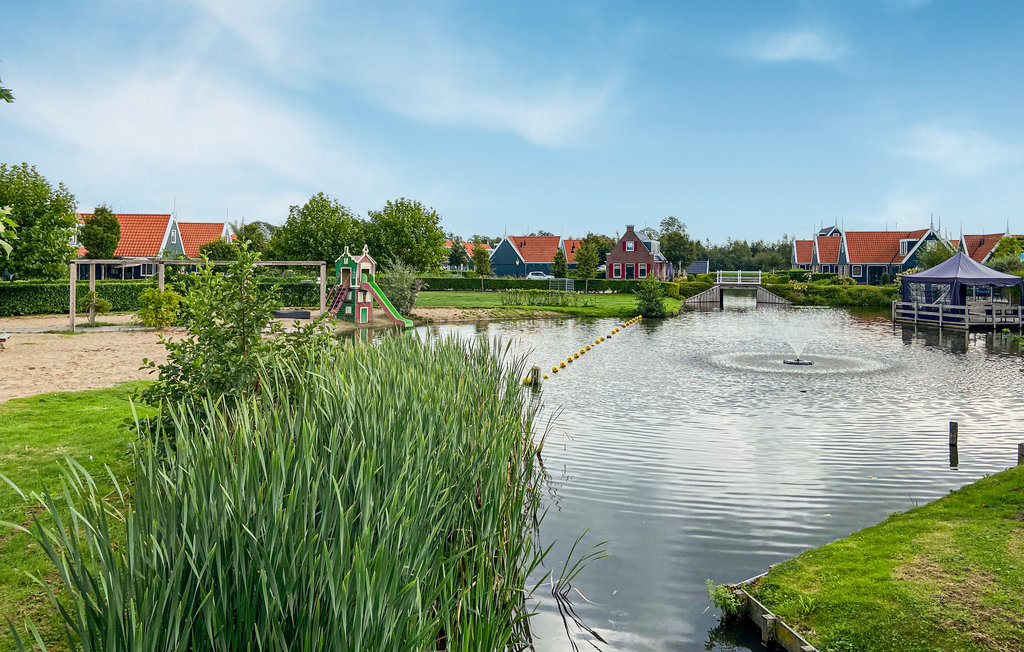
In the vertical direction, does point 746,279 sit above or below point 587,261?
below

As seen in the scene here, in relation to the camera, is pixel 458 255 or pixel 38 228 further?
pixel 458 255

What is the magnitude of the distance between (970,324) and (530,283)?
36.1m

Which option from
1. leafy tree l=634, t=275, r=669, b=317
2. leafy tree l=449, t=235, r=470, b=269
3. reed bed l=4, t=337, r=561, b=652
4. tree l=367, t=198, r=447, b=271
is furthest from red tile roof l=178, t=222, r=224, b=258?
reed bed l=4, t=337, r=561, b=652

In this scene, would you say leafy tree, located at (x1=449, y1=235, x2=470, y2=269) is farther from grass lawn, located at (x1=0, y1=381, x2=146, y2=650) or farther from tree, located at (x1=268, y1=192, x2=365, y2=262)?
grass lawn, located at (x1=0, y1=381, x2=146, y2=650)

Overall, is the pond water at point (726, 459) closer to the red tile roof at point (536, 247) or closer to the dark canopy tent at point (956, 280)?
the dark canopy tent at point (956, 280)

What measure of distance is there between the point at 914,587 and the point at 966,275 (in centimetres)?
3165

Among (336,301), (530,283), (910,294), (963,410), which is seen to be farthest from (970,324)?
(530,283)

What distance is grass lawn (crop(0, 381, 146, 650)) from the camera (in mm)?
5070

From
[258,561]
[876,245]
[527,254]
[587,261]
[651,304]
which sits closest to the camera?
[258,561]

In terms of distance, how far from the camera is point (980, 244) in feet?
227

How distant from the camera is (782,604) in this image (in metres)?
5.52

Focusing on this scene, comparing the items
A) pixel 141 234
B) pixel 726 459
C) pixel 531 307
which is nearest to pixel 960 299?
pixel 531 307

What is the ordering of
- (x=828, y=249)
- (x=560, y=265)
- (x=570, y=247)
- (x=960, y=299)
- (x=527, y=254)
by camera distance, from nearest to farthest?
(x=960, y=299)
(x=560, y=265)
(x=828, y=249)
(x=527, y=254)
(x=570, y=247)

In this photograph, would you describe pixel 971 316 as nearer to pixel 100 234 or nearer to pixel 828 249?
pixel 100 234
